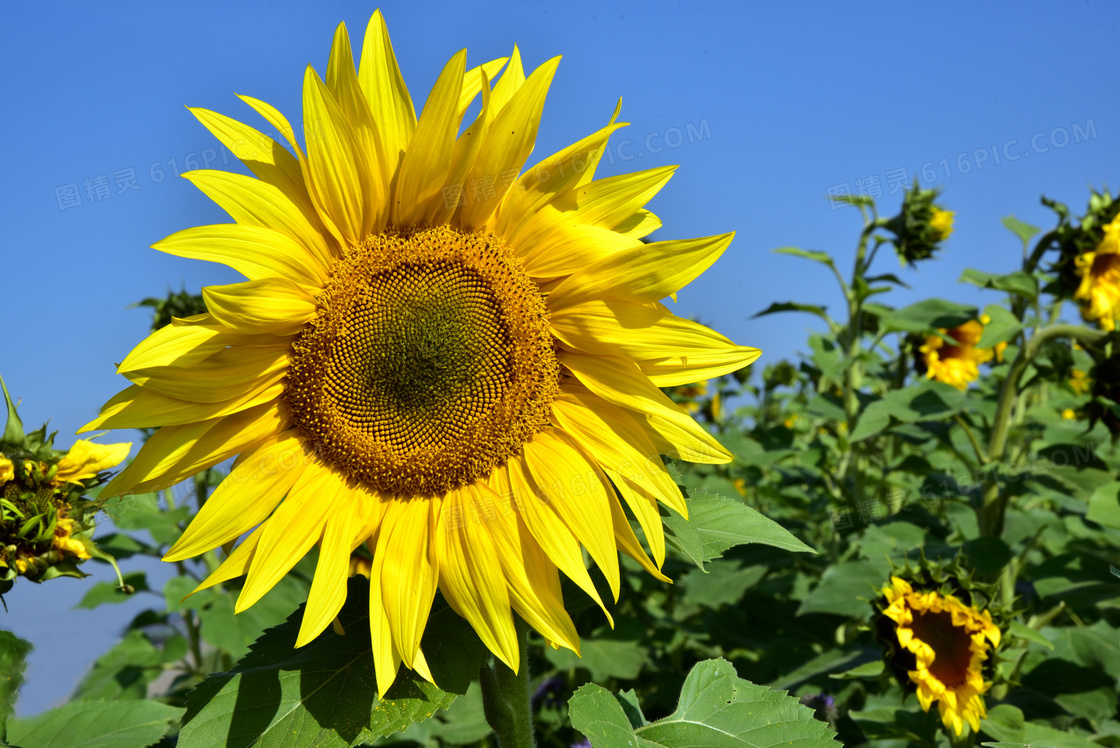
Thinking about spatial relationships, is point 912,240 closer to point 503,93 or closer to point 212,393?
point 503,93

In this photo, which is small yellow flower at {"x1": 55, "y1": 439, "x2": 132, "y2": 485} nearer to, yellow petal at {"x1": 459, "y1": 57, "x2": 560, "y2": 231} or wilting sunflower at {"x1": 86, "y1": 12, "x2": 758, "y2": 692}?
wilting sunflower at {"x1": 86, "y1": 12, "x2": 758, "y2": 692}

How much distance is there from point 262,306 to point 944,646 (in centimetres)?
252

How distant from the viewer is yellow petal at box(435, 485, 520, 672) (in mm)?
1516

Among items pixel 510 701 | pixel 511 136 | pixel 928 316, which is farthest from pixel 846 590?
pixel 511 136

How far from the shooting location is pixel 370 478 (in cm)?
171

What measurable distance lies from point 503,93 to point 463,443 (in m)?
0.72

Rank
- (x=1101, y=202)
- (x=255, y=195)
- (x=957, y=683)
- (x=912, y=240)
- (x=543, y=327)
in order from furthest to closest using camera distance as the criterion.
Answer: (x=912, y=240) < (x=1101, y=202) < (x=957, y=683) < (x=543, y=327) < (x=255, y=195)

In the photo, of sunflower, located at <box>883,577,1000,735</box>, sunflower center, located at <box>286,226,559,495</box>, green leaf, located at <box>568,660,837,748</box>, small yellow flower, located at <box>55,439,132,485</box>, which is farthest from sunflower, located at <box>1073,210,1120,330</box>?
small yellow flower, located at <box>55,439,132,485</box>

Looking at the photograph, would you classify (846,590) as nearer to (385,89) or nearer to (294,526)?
(294,526)

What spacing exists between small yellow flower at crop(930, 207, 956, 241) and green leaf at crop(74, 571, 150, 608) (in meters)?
4.93

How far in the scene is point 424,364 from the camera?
1715 millimetres

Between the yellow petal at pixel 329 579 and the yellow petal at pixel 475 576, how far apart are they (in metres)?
0.19

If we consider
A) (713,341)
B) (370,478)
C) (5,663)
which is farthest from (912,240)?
(5,663)

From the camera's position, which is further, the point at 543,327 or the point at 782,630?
the point at 782,630
